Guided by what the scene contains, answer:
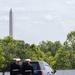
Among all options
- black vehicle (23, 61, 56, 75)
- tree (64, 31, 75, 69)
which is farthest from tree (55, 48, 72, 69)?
black vehicle (23, 61, 56, 75)

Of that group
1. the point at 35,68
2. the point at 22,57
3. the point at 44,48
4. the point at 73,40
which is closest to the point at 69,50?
the point at 73,40

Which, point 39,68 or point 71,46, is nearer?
point 39,68

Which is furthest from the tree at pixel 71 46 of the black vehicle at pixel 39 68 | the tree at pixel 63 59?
the black vehicle at pixel 39 68

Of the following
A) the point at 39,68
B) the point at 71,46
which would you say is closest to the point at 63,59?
the point at 71,46

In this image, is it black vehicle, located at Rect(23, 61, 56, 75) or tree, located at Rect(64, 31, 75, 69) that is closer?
black vehicle, located at Rect(23, 61, 56, 75)

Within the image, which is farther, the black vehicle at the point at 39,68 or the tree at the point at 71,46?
the tree at the point at 71,46

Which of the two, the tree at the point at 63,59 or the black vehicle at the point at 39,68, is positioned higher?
the tree at the point at 63,59

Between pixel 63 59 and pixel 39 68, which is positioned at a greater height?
pixel 63 59

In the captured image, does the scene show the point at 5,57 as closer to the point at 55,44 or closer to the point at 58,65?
the point at 58,65

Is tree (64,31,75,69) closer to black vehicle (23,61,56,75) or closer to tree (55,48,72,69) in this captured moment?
tree (55,48,72,69)

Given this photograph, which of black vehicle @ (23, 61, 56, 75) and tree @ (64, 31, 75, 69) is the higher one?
tree @ (64, 31, 75, 69)

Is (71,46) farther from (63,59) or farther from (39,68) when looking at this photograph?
(39,68)

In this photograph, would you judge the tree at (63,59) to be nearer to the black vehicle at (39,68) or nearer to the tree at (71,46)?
the tree at (71,46)

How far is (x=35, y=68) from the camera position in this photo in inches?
1007
